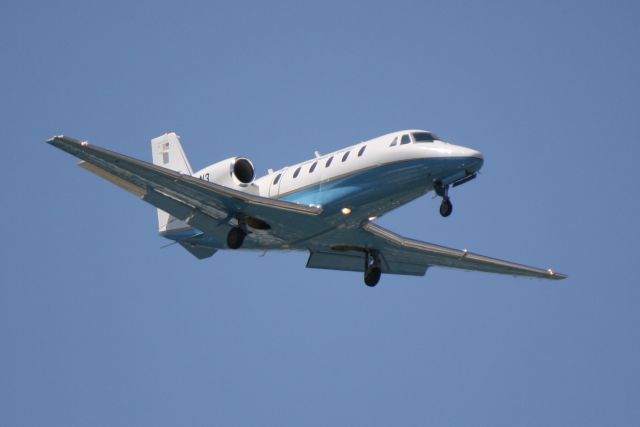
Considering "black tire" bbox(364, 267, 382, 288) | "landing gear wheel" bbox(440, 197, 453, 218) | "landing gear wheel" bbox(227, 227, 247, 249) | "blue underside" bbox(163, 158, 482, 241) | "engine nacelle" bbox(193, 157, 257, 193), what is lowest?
"black tire" bbox(364, 267, 382, 288)

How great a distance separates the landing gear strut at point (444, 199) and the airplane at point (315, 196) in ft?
0.08

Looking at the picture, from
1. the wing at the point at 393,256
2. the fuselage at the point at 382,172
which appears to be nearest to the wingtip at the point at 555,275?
the wing at the point at 393,256

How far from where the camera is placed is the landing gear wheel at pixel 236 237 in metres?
27.2

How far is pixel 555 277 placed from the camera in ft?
102

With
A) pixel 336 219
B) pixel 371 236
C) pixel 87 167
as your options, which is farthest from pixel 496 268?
pixel 87 167

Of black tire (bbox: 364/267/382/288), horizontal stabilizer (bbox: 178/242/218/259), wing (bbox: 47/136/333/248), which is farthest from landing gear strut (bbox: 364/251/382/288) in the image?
horizontal stabilizer (bbox: 178/242/218/259)

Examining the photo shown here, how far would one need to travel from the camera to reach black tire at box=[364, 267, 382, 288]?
29.5 meters

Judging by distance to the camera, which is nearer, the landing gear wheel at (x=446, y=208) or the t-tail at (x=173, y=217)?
the landing gear wheel at (x=446, y=208)

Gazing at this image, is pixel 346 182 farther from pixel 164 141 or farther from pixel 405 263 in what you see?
pixel 164 141

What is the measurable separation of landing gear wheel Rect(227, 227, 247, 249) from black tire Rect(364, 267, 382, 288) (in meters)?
3.80

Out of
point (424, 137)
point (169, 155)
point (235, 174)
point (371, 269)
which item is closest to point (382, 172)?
point (424, 137)

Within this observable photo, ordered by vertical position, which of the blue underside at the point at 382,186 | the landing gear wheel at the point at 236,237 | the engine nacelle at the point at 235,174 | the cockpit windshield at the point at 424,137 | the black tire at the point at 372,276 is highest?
the cockpit windshield at the point at 424,137

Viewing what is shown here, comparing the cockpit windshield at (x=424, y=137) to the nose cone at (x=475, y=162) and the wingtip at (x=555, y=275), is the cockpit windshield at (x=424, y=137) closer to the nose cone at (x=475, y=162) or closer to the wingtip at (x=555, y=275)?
the nose cone at (x=475, y=162)

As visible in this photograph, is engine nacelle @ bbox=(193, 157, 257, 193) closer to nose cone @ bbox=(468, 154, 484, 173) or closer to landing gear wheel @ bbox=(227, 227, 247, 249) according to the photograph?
landing gear wheel @ bbox=(227, 227, 247, 249)
